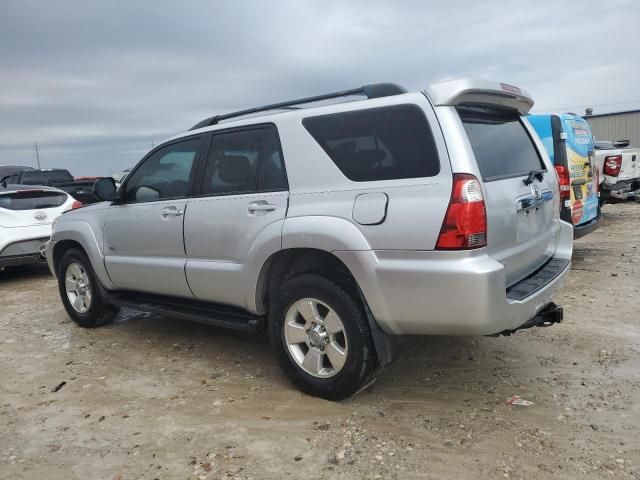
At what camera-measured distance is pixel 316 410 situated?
3.41m

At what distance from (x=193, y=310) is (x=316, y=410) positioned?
136 centimetres

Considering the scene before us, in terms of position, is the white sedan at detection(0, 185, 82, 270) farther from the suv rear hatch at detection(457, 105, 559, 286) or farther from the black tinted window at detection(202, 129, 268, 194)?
the suv rear hatch at detection(457, 105, 559, 286)

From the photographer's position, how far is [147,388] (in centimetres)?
393

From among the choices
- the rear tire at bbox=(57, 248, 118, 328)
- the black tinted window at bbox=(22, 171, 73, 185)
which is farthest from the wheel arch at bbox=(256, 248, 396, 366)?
the black tinted window at bbox=(22, 171, 73, 185)

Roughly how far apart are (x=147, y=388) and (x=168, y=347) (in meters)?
0.91

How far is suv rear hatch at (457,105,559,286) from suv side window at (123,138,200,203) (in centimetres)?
220

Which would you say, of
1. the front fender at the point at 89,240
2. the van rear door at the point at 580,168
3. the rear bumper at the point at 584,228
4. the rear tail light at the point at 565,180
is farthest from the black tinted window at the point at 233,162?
the rear bumper at the point at 584,228

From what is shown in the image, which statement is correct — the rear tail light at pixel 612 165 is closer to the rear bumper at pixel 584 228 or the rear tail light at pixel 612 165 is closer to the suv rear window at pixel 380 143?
the rear bumper at pixel 584 228

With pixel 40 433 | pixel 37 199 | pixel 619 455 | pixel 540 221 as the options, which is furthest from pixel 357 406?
pixel 37 199

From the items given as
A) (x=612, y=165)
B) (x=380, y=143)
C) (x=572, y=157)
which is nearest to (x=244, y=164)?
(x=380, y=143)

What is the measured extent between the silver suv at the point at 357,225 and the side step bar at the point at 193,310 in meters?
0.01

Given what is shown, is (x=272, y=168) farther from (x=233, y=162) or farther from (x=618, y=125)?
(x=618, y=125)

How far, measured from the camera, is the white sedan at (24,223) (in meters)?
7.73

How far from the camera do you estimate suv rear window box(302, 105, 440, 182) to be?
3031 millimetres
